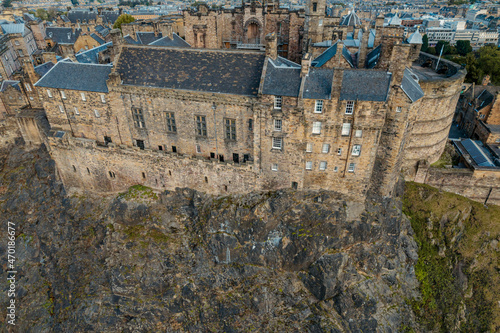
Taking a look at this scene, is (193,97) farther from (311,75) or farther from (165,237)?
(165,237)

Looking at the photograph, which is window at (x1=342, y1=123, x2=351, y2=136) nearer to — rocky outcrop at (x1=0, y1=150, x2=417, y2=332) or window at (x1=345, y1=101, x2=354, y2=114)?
window at (x1=345, y1=101, x2=354, y2=114)

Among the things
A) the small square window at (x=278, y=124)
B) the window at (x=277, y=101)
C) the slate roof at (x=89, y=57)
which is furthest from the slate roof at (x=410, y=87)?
the slate roof at (x=89, y=57)

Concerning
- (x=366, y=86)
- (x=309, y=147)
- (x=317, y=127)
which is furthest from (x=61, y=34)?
(x=366, y=86)

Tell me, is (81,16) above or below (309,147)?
above

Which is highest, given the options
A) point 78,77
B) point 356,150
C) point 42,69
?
point 78,77

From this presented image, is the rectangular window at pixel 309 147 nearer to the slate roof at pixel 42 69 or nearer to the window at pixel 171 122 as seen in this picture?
the window at pixel 171 122

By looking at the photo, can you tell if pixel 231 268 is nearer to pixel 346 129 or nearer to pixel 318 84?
pixel 346 129

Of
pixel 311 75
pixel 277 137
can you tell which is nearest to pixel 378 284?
pixel 277 137
